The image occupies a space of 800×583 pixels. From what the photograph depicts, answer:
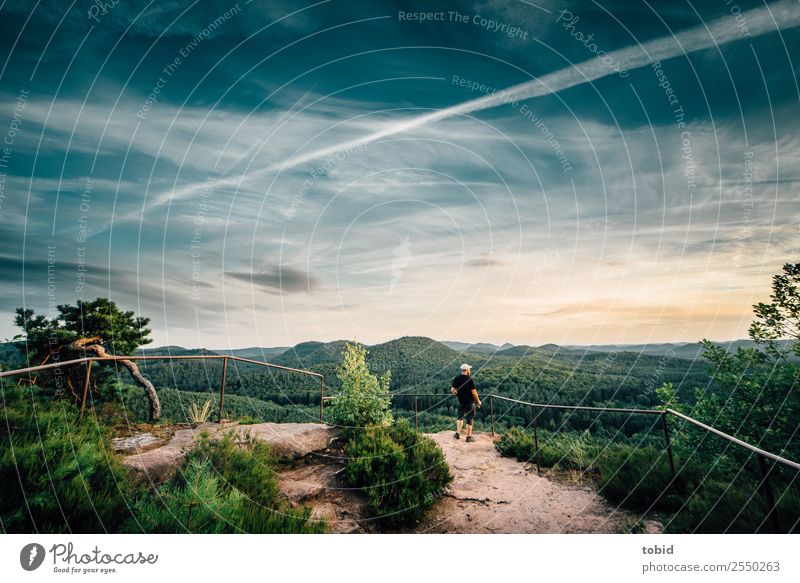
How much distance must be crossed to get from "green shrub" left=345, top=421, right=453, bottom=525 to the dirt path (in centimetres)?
23

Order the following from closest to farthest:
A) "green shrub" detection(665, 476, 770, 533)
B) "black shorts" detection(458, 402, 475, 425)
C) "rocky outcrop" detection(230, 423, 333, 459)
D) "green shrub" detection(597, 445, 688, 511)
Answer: "green shrub" detection(665, 476, 770, 533)
"green shrub" detection(597, 445, 688, 511)
"rocky outcrop" detection(230, 423, 333, 459)
"black shorts" detection(458, 402, 475, 425)

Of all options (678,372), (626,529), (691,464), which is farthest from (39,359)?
(678,372)

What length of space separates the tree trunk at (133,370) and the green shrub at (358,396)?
11.9ft

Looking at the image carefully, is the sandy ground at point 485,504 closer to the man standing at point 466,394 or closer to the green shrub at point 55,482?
the green shrub at point 55,482

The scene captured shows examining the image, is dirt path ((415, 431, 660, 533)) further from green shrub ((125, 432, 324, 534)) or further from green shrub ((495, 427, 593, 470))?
green shrub ((125, 432, 324, 534))

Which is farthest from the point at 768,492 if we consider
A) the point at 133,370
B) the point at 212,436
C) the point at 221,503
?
the point at 133,370

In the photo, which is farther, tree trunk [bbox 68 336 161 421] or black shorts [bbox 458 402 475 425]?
black shorts [bbox 458 402 475 425]

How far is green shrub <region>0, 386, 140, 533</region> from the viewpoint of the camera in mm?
2416

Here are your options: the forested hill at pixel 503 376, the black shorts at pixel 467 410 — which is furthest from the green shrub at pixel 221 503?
the forested hill at pixel 503 376

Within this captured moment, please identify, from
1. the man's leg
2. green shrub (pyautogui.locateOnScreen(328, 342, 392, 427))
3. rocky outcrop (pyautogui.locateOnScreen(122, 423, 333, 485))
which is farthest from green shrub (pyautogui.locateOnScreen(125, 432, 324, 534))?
the man's leg

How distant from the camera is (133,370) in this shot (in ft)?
24.0

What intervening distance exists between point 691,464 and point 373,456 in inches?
176

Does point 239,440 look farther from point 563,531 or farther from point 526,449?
point 526,449

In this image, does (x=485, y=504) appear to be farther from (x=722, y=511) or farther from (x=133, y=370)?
(x=133, y=370)
